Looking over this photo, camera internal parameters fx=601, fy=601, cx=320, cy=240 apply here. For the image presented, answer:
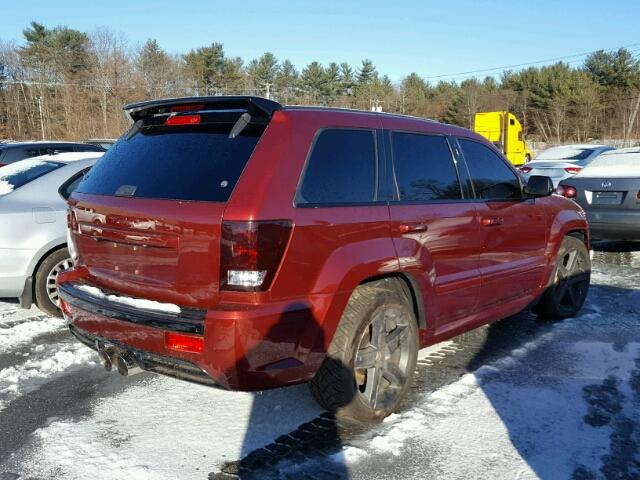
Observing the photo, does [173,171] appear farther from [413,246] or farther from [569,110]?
[569,110]

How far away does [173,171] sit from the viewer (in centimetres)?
328

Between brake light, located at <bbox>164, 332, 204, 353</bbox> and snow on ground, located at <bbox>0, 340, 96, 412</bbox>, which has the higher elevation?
brake light, located at <bbox>164, 332, 204, 353</bbox>

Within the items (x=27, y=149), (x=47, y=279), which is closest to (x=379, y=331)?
(x=47, y=279)

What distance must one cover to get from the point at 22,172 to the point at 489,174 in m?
4.35

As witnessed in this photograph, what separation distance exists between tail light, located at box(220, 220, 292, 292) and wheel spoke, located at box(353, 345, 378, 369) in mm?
878

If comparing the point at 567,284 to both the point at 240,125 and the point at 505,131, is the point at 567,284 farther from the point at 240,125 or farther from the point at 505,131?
the point at 505,131

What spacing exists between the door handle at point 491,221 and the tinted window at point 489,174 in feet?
0.59

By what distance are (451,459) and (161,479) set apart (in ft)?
4.94

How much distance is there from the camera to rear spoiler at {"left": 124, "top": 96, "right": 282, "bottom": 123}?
3.21m

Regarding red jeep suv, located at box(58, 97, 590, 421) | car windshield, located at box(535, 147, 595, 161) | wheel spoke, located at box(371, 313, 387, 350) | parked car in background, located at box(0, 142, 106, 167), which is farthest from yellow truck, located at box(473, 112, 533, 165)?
wheel spoke, located at box(371, 313, 387, 350)

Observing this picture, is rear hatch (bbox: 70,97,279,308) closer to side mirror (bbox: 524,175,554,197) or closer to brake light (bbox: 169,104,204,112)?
brake light (bbox: 169,104,204,112)

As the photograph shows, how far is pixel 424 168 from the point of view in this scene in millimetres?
4035

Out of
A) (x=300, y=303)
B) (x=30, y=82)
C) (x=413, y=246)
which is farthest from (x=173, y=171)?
(x=30, y=82)

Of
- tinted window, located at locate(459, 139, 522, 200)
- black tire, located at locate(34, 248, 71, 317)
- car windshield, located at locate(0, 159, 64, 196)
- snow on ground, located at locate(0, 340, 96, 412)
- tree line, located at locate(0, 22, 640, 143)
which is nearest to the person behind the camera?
snow on ground, located at locate(0, 340, 96, 412)
